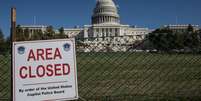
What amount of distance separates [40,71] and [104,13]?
99.4m

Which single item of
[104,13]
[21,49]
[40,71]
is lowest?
[40,71]

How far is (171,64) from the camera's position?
14703 millimetres

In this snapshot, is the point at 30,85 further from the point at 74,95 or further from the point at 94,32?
the point at 94,32

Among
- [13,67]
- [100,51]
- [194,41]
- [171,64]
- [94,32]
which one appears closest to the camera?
[13,67]

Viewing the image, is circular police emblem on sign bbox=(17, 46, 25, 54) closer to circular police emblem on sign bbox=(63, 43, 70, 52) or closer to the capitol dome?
circular police emblem on sign bbox=(63, 43, 70, 52)

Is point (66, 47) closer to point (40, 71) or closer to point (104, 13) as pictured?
point (40, 71)

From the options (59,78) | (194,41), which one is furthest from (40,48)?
(194,41)

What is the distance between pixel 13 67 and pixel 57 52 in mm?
484

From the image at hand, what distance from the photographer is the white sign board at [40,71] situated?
2990 millimetres

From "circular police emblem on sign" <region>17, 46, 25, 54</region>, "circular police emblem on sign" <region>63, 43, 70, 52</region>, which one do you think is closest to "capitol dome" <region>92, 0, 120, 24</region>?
"circular police emblem on sign" <region>63, 43, 70, 52</region>

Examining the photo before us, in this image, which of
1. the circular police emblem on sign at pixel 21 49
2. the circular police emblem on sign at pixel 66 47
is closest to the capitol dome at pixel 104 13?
the circular police emblem on sign at pixel 66 47

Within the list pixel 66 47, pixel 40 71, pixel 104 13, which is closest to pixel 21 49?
pixel 40 71

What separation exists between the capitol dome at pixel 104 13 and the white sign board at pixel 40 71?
98854 mm

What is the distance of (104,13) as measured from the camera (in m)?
102
